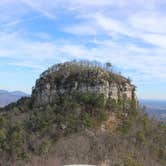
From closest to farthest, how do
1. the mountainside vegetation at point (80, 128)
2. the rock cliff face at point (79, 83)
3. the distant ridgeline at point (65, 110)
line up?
the mountainside vegetation at point (80, 128) → the distant ridgeline at point (65, 110) → the rock cliff face at point (79, 83)

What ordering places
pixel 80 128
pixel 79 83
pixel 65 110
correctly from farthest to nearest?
pixel 79 83, pixel 65 110, pixel 80 128

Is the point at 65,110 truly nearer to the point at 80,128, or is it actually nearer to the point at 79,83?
the point at 80,128

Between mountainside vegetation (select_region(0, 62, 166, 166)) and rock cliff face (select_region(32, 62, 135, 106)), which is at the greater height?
rock cliff face (select_region(32, 62, 135, 106))

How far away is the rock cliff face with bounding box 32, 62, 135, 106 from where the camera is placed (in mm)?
24375

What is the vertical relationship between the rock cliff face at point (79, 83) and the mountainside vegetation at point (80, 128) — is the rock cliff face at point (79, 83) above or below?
above

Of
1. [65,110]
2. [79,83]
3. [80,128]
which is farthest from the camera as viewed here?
[79,83]

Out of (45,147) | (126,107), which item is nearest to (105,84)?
(126,107)

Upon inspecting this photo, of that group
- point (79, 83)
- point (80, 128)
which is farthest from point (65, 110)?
point (79, 83)

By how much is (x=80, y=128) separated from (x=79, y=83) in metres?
3.22

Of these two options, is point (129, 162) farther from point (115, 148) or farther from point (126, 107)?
point (126, 107)

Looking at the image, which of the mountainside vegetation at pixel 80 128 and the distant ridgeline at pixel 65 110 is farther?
the distant ridgeline at pixel 65 110

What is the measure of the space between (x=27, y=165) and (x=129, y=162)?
178 inches

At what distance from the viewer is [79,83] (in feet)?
81.2

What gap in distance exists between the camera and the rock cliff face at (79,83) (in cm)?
2438
